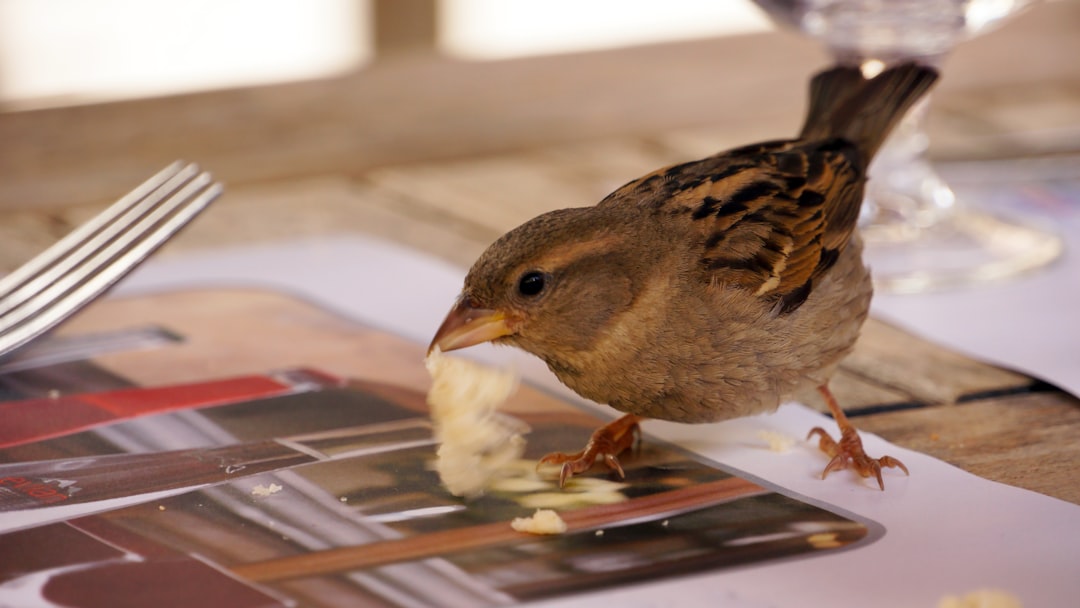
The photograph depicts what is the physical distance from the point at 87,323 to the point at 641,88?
1.25 m

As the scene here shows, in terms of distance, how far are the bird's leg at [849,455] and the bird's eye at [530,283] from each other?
1.05 feet

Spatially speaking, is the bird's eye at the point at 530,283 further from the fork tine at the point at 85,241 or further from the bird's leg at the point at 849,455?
the fork tine at the point at 85,241

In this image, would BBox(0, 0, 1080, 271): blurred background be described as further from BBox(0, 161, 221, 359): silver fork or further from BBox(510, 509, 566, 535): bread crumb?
BBox(510, 509, 566, 535): bread crumb

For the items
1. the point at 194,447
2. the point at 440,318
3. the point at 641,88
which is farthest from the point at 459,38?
the point at 194,447

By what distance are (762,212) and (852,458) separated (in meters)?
0.32

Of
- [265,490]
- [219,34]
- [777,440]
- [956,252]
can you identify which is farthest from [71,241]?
[219,34]

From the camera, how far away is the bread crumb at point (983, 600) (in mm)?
1030

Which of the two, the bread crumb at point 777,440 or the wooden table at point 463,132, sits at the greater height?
the wooden table at point 463,132

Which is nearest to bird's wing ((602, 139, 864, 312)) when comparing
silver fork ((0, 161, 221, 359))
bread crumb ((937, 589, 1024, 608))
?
bread crumb ((937, 589, 1024, 608))

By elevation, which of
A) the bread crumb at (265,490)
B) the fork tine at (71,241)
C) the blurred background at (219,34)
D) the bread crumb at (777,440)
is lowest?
the bread crumb at (265,490)

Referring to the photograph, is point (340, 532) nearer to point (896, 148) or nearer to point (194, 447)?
point (194, 447)

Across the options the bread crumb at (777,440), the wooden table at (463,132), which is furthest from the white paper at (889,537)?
the wooden table at (463,132)

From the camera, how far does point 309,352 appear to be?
1628mm

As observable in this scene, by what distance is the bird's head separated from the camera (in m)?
1.34
